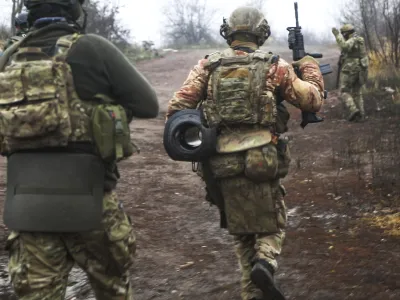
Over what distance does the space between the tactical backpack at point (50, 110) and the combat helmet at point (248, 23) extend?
136cm

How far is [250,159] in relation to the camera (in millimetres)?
3600

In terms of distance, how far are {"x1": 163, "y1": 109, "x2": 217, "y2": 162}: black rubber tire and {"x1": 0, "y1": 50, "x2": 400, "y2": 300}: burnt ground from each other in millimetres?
1021

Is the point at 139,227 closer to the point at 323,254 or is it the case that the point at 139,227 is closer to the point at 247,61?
the point at 323,254

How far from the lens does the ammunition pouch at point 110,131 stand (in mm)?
2664

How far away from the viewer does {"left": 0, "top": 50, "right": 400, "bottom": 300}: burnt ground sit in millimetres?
4141

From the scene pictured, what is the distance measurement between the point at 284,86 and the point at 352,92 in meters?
9.17

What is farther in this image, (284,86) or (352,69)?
(352,69)

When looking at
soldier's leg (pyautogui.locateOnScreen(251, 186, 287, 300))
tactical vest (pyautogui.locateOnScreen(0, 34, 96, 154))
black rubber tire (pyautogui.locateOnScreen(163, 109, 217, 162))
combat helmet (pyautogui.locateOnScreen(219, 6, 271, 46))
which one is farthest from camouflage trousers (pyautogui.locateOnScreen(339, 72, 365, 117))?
tactical vest (pyautogui.locateOnScreen(0, 34, 96, 154))

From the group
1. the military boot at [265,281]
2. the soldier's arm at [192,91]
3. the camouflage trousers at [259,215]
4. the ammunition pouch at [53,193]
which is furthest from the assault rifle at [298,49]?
the ammunition pouch at [53,193]

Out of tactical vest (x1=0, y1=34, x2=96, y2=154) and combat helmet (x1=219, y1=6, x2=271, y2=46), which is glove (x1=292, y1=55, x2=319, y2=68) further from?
tactical vest (x1=0, y1=34, x2=96, y2=154)

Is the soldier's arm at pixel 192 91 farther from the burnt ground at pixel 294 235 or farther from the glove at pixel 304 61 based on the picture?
the burnt ground at pixel 294 235

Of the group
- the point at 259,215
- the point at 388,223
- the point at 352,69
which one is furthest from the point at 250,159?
the point at 352,69

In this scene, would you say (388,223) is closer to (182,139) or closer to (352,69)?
(182,139)

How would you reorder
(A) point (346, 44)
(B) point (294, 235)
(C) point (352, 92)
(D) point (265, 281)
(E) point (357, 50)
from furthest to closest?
(C) point (352, 92) → (E) point (357, 50) → (A) point (346, 44) → (B) point (294, 235) → (D) point (265, 281)
